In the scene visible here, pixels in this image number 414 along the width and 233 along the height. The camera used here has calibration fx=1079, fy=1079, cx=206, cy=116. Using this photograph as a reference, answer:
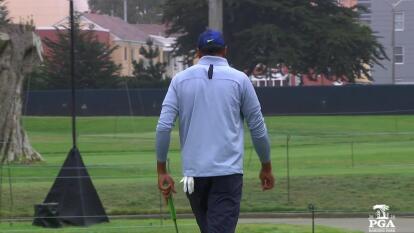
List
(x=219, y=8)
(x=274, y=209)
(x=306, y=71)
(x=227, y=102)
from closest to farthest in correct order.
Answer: (x=227, y=102)
(x=274, y=209)
(x=219, y=8)
(x=306, y=71)

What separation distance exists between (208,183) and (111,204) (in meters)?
12.9

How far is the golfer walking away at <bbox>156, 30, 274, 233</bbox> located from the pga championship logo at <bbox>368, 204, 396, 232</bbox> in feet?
25.2

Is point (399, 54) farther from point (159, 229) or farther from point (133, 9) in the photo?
point (159, 229)

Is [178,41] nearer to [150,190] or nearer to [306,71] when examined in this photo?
[306,71]

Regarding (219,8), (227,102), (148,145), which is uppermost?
(219,8)

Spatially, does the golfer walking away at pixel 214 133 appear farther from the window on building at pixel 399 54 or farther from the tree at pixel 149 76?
the window on building at pixel 399 54

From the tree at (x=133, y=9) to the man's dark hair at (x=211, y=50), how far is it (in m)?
107

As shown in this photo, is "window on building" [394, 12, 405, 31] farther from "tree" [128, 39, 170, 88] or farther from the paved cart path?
the paved cart path

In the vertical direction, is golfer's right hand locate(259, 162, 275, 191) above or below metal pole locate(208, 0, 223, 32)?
below

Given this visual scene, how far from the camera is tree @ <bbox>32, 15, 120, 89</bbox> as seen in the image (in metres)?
59.6

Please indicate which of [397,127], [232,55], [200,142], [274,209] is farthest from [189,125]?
[232,55]

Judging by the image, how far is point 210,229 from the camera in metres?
7.48

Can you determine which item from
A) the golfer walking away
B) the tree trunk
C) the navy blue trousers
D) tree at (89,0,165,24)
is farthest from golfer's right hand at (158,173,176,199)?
tree at (89,0,165,24)

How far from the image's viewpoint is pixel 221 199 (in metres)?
7.52
